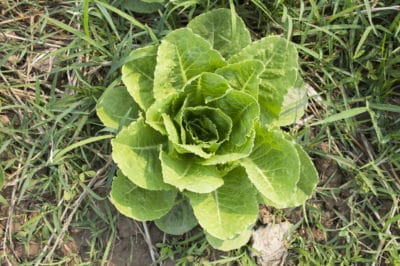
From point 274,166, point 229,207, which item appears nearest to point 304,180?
point 274,166

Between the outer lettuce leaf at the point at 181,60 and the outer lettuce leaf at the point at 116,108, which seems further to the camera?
the outer lettuce leaf at the point at 116,108

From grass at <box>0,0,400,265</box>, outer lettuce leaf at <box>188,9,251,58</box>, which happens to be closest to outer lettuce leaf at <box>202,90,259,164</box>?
outer lettuce leaf at <box>188,9,251,58</box>

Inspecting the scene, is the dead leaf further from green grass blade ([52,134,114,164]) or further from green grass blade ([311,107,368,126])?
green grass blade ([52,134,114,164])

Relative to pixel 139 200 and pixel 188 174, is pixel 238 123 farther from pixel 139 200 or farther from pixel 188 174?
pixel 139 200

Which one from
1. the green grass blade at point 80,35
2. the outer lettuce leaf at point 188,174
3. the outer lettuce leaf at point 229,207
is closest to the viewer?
the outer lettuce leaf at point 188,174

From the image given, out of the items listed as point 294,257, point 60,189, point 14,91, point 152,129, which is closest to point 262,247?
point 294,257

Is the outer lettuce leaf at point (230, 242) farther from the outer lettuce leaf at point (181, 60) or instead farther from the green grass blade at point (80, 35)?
the green grass blade at point (80, 35)

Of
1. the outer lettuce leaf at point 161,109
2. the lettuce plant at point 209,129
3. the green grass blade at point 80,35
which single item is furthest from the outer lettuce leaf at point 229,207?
the green grass blade at point 80,35
